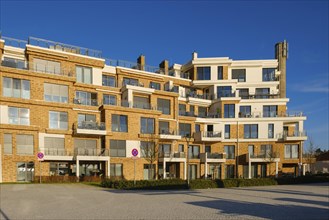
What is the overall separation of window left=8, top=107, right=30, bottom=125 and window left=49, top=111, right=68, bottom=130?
220 centimetres

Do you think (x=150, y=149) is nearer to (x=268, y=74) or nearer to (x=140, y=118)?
(x=140, y=118)

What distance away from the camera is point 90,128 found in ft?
97.5

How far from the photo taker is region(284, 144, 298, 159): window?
3831 centimetres

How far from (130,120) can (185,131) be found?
361 inches

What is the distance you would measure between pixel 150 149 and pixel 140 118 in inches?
150

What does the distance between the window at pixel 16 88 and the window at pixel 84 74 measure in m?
5.93

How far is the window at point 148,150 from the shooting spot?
30719mm

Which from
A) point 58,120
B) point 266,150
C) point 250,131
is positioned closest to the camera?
point 58,120

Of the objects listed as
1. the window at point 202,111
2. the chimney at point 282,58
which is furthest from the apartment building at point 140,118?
the chimney at point 282,58

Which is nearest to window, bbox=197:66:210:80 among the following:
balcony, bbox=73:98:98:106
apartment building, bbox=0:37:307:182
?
apartment building, bbox=0:37:307:182

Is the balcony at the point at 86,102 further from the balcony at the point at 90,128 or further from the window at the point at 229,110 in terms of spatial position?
the window at the point at 229,110

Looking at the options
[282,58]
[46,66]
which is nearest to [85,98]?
[46,66]

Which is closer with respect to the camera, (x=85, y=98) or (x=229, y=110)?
(x=85, y=98)

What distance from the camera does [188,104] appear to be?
131 feet
